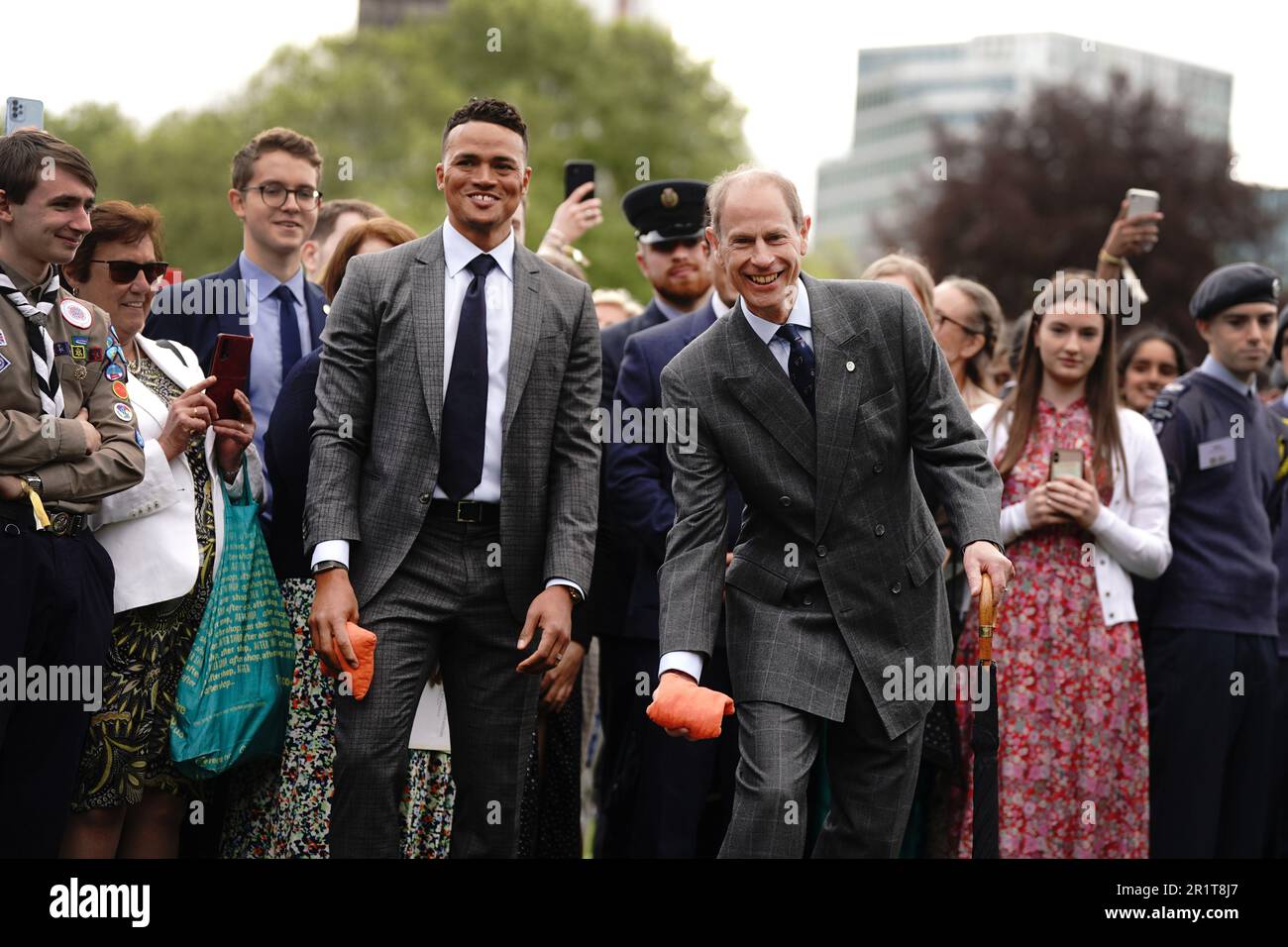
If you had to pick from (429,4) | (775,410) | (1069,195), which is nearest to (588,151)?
(1069,195)

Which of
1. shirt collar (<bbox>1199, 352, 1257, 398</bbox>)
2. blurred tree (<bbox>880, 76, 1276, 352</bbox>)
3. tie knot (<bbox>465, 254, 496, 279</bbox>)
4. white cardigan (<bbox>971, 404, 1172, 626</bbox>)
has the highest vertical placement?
blurred tree (<bbox>880, 76, 1276, 352</bbox>)

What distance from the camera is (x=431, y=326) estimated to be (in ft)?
17.3

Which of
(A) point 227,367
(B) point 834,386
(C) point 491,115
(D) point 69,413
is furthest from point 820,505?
(D) point 69,413

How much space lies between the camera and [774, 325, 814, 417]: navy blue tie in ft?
16.2

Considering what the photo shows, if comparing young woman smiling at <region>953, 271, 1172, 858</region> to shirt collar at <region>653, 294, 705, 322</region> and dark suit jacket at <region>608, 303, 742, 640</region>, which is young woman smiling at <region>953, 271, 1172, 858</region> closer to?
dark suit jacket at <region>608, 303, 742, 640</region>

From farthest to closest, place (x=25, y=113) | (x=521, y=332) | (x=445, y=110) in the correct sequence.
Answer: (x=445, y=110), (x=25, y=113), (x=521, y=332)

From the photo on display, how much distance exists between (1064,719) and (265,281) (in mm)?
3885

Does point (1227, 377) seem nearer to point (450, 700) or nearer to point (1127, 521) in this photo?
point (1127, 521)

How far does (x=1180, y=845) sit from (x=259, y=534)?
419 centimetres

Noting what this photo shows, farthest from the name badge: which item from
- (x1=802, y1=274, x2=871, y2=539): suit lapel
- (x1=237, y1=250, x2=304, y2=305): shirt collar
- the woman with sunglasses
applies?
the woman with sunglasses

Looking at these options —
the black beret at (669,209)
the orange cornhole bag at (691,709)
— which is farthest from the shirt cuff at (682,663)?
the black beret at (669,209)

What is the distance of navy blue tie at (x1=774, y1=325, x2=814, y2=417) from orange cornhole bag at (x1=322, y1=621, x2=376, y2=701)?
1.56 metres

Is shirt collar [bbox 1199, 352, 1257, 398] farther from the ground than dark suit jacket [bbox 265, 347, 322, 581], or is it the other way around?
shirt collar [bbox 1199, 352, 1257, 398]
